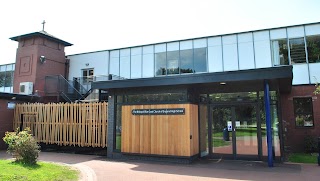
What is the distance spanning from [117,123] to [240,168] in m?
6.04

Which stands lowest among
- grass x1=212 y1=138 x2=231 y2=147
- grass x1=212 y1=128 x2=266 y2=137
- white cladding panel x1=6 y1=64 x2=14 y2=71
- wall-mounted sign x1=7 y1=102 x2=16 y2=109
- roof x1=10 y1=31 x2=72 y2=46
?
grass x1=212 y1=138 x2=231 y2=147

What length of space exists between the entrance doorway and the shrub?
4.67 meters

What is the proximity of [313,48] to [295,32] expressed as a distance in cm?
145

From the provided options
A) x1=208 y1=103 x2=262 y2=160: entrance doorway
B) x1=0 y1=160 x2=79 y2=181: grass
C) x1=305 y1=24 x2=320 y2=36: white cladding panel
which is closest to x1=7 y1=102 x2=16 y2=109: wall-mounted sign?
x1=0 y1=160 x2=79 y2=181: grass

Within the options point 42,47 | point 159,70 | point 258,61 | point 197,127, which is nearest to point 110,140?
point 197,127

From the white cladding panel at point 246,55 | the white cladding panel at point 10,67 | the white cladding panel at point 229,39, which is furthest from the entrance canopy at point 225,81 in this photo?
the white cladding panel at point 10,67

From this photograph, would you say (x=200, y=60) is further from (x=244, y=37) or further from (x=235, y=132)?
(x=235, y=132)

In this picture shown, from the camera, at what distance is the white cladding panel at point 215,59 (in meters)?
19.0

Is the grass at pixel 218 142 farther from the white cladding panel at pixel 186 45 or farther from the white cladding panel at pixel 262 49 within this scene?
the white cladding panel at pixel 186 45

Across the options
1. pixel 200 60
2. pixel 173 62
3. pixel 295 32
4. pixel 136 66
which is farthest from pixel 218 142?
pixel 136 66

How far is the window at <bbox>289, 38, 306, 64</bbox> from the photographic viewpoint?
1645 cm

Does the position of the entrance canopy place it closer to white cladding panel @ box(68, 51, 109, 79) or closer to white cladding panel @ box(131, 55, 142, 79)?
white cladding panel @ box(131, 55, 142, 79)

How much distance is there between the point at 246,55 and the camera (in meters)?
18.2

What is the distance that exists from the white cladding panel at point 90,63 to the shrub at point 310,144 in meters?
15.4
